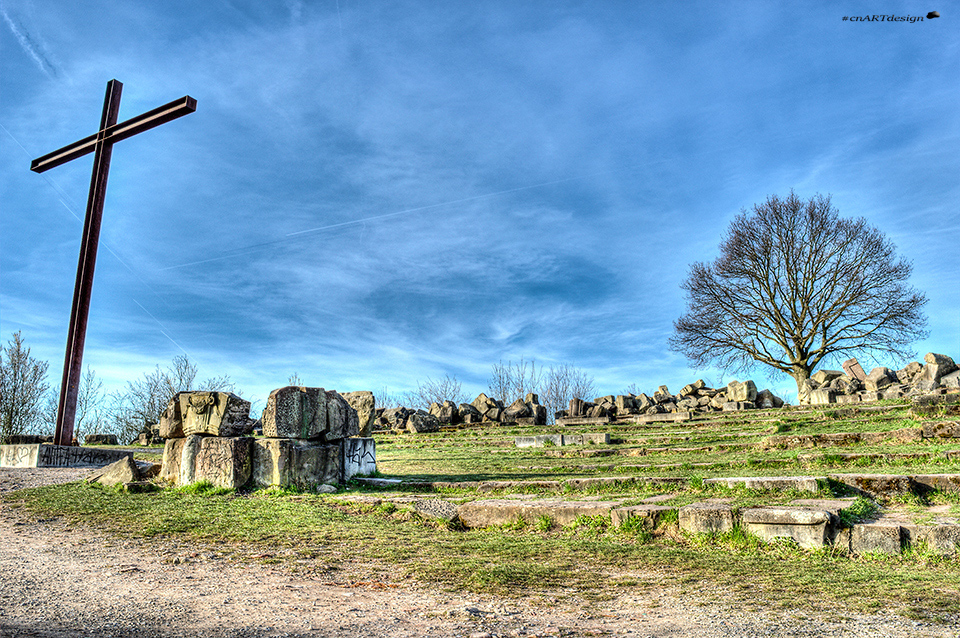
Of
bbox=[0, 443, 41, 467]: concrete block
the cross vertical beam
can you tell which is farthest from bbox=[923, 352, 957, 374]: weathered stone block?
bbox=[0, 443, 41, 467]: concrete block

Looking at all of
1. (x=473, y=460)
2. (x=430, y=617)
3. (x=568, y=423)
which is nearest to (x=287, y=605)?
(x=430, y=617)

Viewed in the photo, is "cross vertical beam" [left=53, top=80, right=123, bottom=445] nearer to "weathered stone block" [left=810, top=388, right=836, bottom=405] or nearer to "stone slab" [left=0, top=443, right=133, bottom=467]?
"stone slab" [left=0, top=443, right=133, bottom=467]

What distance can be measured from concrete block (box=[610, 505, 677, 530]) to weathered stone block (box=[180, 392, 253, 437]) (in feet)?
14.4

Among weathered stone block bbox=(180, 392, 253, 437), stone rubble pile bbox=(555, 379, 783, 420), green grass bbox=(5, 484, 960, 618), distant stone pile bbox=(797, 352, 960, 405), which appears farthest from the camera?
stone rubble pile bbox=(555, 379, 783, 420)

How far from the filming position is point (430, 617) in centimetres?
272

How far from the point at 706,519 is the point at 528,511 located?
143 centimetres

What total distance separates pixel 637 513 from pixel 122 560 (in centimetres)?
365

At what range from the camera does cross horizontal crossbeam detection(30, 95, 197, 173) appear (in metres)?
9.98

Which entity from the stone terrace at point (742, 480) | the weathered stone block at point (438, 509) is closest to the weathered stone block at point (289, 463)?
the stone terrace at point (742, 480)

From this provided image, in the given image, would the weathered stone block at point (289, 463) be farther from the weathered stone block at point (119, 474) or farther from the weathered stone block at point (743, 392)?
the weathered stone block at point (743, 392)

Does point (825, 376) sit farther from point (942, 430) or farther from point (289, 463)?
point (289, 463)

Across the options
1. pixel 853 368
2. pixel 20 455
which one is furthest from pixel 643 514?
pixel 853 368

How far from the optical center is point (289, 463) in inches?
263

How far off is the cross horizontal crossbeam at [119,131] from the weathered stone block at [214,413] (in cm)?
551
